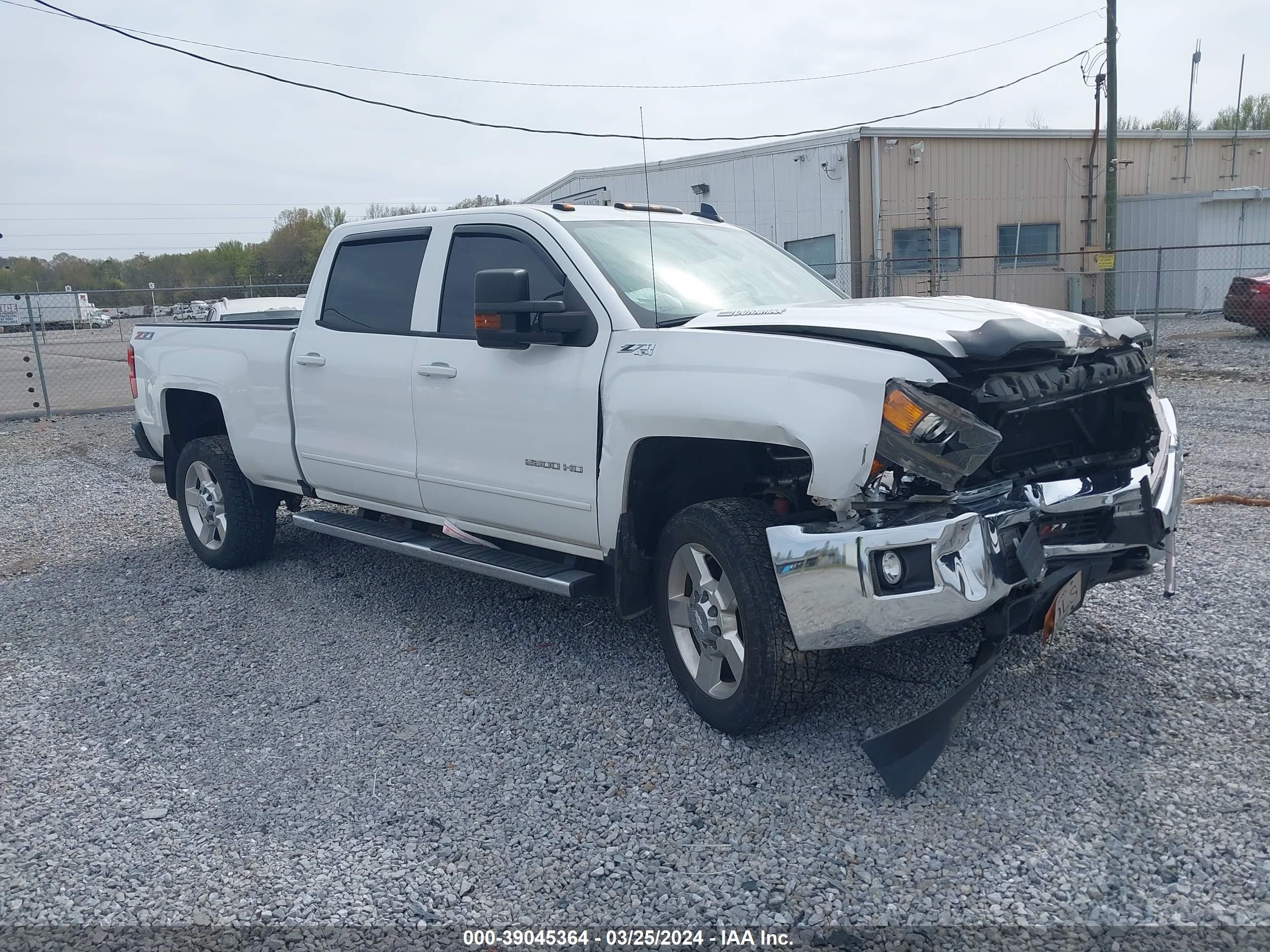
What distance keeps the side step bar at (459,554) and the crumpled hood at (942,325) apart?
1212 millimetres

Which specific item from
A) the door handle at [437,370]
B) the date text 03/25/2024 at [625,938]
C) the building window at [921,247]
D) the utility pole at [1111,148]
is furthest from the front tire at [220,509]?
the building window at [921,247]

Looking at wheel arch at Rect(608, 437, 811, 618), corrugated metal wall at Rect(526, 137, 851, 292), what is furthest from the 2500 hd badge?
corrugated metal wall at Rect(526, 137, 851, 292)

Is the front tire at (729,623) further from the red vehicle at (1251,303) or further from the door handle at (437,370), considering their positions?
the red vehicle at (1251,303)

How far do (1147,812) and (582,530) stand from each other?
7.67 ft

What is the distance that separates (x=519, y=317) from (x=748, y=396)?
4.08ft

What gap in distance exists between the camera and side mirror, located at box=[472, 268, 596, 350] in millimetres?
4301

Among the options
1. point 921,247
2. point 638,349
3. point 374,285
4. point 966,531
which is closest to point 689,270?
point 638,349

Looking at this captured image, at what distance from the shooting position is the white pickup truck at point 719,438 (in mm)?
3398

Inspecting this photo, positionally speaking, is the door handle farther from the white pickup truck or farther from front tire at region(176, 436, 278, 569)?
front tire at region(176, 436, 278, 569)

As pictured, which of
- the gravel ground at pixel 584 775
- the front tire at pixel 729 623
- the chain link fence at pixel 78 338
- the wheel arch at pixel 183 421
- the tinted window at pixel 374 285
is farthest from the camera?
the chain link fence at pixel 78 338

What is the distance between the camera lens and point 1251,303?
17344mm

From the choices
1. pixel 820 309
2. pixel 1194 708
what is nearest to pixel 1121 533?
pixel 1194 708

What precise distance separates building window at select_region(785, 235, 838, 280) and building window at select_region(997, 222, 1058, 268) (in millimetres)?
4235

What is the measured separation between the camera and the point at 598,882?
314 cm
